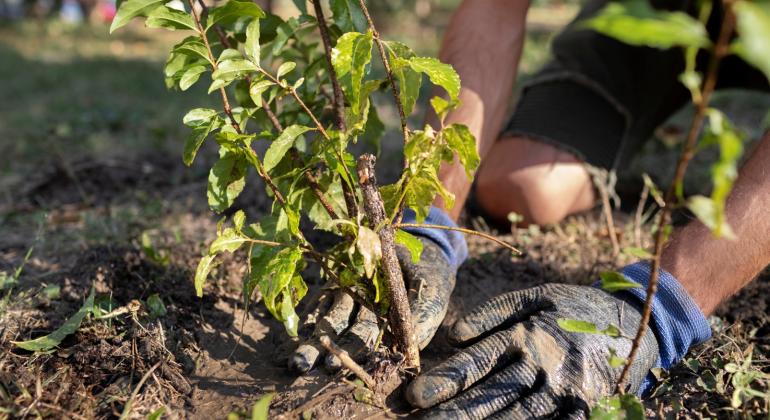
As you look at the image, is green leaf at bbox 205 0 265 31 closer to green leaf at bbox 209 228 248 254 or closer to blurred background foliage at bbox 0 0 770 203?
green leaf at bbox 209 228 248 254

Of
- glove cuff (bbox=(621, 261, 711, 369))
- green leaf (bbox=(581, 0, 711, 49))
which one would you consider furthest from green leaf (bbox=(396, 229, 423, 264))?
green leaf (bbox=(581, 0, 711, 49))

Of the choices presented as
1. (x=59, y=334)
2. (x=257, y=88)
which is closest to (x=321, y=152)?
(x=257, y=88)

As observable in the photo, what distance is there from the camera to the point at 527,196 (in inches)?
111

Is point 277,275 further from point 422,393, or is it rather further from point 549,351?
point 549,351

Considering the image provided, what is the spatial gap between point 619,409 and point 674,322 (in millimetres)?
397

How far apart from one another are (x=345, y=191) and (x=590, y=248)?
4.42ft

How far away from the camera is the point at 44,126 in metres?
4.12

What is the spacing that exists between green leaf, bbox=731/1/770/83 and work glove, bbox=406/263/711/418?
0.81m

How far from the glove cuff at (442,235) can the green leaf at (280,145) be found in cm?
65

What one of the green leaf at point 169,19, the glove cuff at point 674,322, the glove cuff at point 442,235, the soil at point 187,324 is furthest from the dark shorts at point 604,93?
the green leaf at point 169,19

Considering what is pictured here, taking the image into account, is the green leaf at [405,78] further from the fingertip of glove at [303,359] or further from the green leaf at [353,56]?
the fingertip of glove at [303,359]

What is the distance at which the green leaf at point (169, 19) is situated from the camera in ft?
4.75

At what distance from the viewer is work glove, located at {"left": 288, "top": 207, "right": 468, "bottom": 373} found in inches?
66.6

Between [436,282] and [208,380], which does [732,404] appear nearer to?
[436,282]
